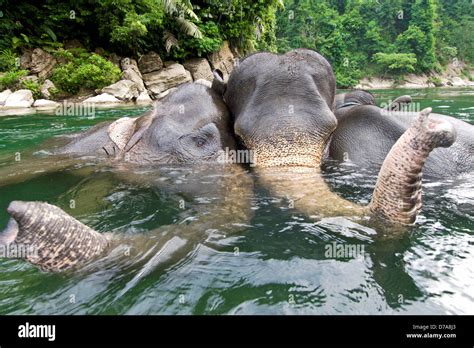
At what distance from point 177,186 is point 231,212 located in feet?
2.87

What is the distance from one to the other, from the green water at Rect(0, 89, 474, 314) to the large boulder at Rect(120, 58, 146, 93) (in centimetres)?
1895

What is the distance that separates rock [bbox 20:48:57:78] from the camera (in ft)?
64.8

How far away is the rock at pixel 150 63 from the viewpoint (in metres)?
23.1

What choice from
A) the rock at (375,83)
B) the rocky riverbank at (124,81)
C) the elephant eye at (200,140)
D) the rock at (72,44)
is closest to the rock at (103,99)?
the rocky riverbank at (124,81)

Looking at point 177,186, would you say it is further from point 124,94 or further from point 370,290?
point 124,94

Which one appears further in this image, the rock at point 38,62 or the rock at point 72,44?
the rock at point 72,44

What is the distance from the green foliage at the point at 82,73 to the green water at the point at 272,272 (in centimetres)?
1747

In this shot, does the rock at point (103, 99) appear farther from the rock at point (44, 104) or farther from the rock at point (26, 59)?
the rock at point (26, 59)

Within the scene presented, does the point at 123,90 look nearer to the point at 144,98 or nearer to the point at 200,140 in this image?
the point at 144,98

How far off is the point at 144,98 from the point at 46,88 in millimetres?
4435

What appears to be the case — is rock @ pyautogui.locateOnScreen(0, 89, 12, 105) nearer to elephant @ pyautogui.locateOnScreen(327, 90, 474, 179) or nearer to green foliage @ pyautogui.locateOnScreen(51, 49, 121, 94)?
green foliage @ pyautogui.locateOnScreen(51, 49, 121, 94)

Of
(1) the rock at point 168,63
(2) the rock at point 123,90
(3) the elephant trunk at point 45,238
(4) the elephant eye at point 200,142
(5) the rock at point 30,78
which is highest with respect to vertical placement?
(1) the rock at point 168,63

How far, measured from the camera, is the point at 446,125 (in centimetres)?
221
